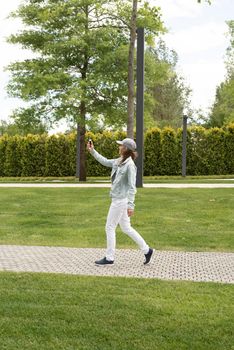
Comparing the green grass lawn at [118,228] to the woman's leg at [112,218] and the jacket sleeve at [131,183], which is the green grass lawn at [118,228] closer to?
the woman's leg at [112,218]

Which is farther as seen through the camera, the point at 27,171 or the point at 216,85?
the point at 216,85

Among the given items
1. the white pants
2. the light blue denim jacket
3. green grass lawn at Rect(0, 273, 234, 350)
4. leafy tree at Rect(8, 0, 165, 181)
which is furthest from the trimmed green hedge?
green grass lawn at Rect(0, 273, 234, 350)

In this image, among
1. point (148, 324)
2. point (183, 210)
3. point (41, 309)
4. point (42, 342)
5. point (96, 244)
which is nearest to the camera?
point (42, 342)

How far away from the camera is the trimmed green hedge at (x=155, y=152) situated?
34688 mm

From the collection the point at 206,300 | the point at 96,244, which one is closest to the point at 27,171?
the point at 96,244

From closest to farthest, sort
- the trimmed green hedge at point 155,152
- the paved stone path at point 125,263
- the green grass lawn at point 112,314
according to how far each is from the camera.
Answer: the green grass lawn at point 112,314 < the paved stone path at point 125,263 < the trimmed green hedge at point 155,152

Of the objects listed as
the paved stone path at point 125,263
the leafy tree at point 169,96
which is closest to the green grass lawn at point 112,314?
the paved stone path at point 125,263

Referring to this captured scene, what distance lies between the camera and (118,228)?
11922 millimetres

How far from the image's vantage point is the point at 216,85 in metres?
72.3

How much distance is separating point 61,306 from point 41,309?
21 centimetres

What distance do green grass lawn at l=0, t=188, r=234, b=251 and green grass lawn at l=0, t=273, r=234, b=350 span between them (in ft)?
10.2

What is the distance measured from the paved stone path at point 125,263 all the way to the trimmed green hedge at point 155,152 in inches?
993

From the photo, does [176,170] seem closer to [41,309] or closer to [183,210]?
[183,210]

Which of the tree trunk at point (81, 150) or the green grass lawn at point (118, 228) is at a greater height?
the tree trunk at point (81, 150)
